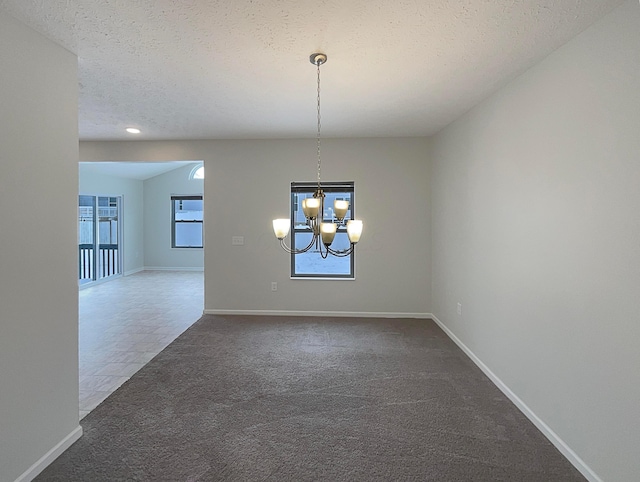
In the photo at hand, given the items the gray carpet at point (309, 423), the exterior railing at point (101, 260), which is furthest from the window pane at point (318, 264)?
the exterior railing at point (101, 260)

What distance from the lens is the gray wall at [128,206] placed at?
807 centimetres

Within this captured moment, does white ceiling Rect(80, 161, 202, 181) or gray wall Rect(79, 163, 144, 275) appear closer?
white ceiling Rect(80, 161, 202, 181)

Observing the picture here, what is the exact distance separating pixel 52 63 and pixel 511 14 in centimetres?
257

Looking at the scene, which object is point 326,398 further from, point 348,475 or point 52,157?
point 52,157

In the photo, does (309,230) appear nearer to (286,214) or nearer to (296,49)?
(286,214)

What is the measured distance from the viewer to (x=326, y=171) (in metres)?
5.22

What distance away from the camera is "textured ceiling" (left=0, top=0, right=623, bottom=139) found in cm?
191

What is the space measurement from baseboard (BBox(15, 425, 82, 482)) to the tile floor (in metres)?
0.40

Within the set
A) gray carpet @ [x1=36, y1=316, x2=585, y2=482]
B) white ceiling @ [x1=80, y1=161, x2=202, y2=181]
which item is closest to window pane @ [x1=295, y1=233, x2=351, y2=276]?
gray carpet @ [x1=36, y1=316, x2=585, y2=482]

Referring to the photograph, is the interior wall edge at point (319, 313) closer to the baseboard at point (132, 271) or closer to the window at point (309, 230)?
the window at point (309, 230)

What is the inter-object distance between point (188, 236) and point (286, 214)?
5743mm

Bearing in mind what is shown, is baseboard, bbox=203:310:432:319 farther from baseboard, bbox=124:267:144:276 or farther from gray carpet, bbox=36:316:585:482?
baseboard, bbox=124:267:144:276

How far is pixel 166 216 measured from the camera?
33.0 feet

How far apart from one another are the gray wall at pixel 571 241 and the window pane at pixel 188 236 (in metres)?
8.10
